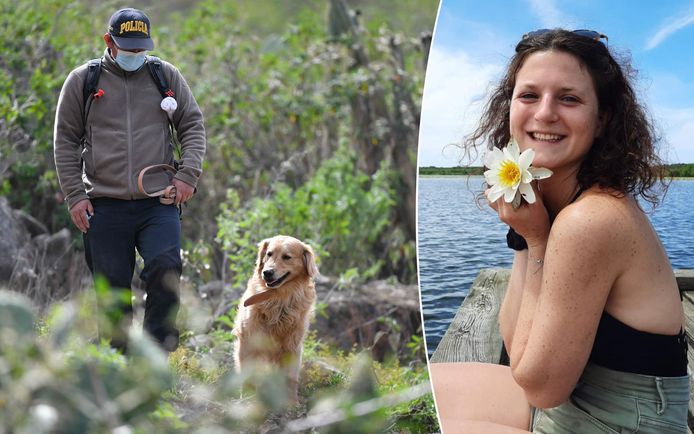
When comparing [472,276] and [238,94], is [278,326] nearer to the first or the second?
[472,276]

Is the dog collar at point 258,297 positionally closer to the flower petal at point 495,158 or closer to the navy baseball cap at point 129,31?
the navy baseball cap at point 129,31

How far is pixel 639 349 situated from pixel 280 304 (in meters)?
2.60

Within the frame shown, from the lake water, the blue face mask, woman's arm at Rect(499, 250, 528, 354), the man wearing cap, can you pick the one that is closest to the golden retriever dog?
the man wearing cap

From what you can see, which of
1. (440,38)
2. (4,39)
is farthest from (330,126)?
(440,38)

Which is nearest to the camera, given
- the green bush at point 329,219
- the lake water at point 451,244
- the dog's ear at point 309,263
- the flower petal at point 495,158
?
the flower petal at point 495,158

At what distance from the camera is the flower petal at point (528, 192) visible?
1.66 meters

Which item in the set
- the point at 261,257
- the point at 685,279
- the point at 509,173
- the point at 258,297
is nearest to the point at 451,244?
the point at 509,173

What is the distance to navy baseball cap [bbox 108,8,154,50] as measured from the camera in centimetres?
359

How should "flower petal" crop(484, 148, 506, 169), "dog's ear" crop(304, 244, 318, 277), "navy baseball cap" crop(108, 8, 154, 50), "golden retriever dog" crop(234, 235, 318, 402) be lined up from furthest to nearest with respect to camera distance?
1. "dog's ear" crop(304, 244, 318, 277)
2. "golden retriever dog" crop(234, 235, 318, 402)
3. "navy baseball cap" crop(108, 8, 154, 50)
4. "flower petal" crop(484, 148, 506, 169)

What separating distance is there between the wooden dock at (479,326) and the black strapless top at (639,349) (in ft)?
0.78

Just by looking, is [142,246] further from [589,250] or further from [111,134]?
[589,250]

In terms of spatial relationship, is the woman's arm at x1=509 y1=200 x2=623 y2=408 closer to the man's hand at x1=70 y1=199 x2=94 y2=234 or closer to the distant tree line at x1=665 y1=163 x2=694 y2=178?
the distant tree line at x1=665 y1=163 x2=694 y2=178

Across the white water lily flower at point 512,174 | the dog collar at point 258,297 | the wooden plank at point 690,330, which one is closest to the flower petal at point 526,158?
the white water lily flower at point 512,174

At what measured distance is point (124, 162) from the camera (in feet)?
11.8
